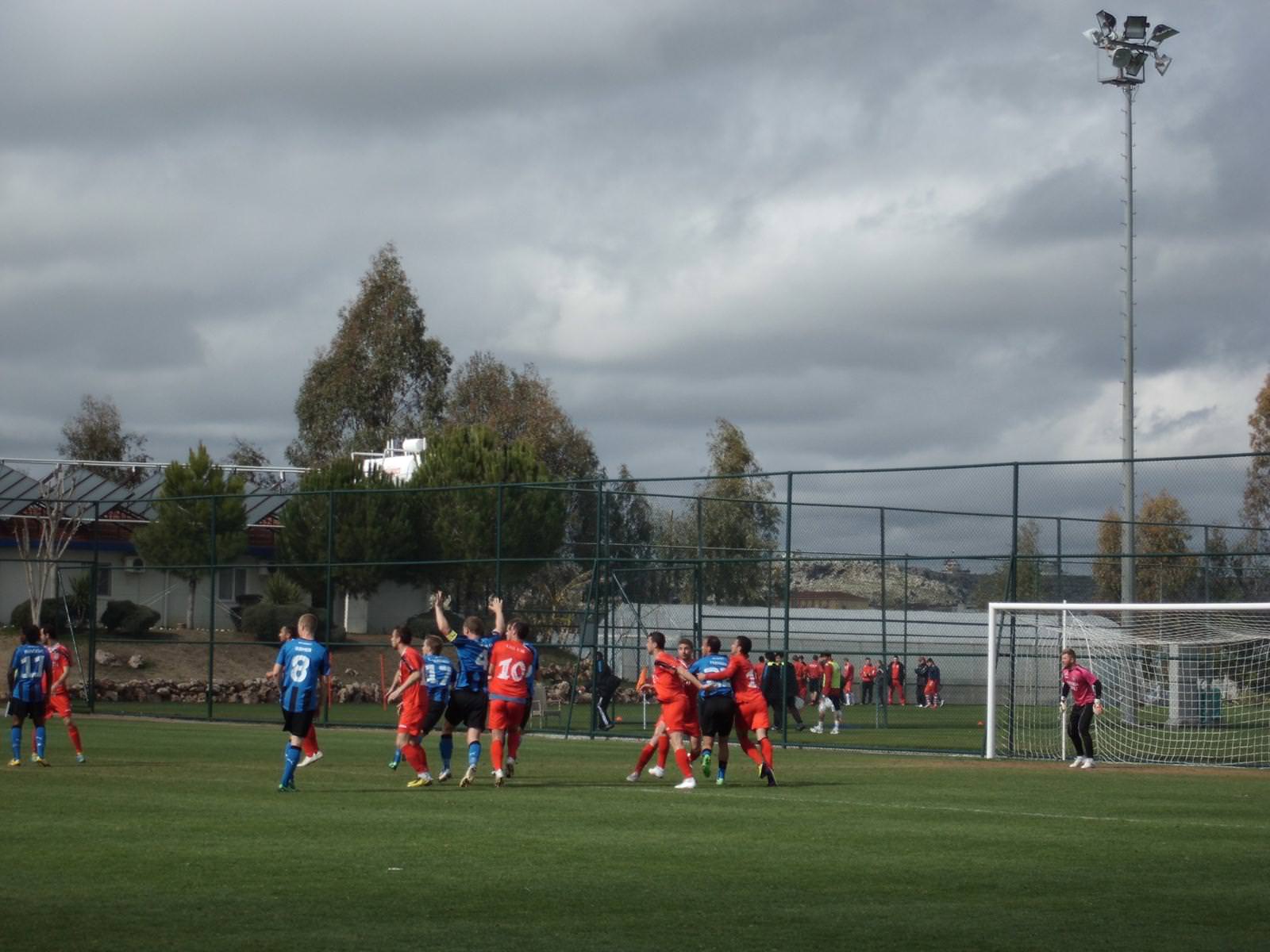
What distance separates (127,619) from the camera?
160 ft

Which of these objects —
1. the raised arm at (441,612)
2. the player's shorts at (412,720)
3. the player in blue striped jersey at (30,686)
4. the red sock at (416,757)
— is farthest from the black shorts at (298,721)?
the player in blue striped jersey at (30,686)

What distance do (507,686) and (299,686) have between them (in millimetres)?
2331

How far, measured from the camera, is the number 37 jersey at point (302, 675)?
16531 mm

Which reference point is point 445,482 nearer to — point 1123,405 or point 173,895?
point 1123,405

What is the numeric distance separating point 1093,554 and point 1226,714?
3.58 m

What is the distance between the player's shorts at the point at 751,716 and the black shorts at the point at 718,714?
16 centimetres

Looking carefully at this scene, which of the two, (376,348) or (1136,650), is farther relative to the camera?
(376,348)

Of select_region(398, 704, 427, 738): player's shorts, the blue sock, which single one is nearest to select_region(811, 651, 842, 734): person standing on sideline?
select_region(398, 704, 427, 738): player's shorts

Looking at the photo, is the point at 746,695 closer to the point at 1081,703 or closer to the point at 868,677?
the point at 1081,703

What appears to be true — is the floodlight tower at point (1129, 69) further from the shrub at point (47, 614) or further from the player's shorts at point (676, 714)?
the shrub at point (47, 614)

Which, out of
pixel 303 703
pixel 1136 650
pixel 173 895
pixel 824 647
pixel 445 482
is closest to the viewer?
pixel 173 895

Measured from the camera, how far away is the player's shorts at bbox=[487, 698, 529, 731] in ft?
58.3

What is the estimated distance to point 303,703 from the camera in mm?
16500

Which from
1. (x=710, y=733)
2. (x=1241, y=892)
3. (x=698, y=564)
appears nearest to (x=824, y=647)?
(x=698, y=564)
